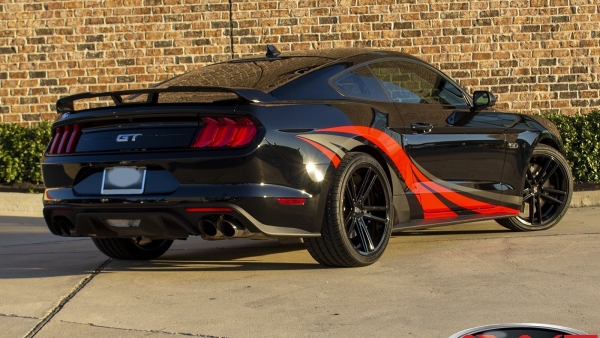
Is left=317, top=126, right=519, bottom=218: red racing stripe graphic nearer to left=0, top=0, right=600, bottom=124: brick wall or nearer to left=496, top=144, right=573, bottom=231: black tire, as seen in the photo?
left=496, top=144, right=573, bottom=231: black tire

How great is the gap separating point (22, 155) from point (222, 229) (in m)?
7.46

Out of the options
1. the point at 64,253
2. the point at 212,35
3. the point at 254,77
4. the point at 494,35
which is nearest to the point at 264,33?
the point at 212,35

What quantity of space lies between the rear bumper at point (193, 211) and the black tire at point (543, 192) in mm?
2785

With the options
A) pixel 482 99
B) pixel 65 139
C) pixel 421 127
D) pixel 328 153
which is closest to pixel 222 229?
pixel 328 153

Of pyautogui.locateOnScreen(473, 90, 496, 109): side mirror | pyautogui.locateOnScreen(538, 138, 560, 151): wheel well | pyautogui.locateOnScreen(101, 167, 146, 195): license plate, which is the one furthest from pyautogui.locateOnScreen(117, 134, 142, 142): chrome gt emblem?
pyautogui.locateOnScreen(538, 138, 560, 151): wheel well

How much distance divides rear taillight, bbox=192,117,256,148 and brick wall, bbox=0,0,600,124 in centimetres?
782

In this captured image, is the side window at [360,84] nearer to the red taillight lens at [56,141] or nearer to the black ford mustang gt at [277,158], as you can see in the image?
the black ford mustang gt at [277,158]

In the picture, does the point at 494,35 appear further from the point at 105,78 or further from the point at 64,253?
the point at 64,253

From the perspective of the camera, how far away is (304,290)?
5.56 m

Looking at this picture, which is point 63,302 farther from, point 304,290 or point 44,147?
point 44,147

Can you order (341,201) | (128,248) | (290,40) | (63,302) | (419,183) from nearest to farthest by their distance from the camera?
(63,302)
(341,201)
(419,183)
(128,248)
(290,40)

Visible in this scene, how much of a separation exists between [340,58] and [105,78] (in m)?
7.55

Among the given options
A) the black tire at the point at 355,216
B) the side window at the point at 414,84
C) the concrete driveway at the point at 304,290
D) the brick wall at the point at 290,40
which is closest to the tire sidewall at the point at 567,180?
the concrete driveway at the point at 304,290

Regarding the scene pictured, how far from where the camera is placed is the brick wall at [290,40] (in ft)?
43.8
